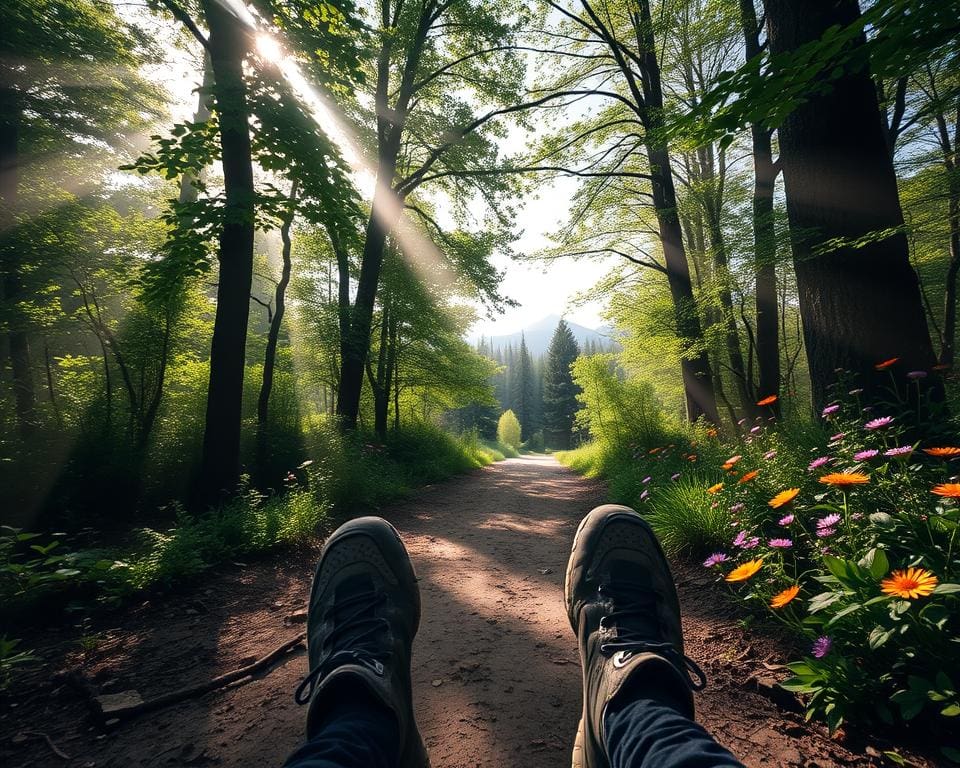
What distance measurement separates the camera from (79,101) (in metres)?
7.99

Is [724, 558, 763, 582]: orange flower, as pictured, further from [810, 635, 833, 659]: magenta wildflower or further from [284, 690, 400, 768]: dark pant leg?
[284, 690, 400, 768]: dark pant leg

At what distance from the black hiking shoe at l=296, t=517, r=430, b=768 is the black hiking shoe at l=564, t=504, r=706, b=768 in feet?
2.17

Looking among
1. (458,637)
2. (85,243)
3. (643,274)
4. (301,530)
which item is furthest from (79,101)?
(643,274)

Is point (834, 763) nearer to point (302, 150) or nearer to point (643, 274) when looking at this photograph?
point (302, 150)

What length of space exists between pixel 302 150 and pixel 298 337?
8194mm

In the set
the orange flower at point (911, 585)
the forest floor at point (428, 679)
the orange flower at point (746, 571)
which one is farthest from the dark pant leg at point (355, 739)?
the orange flower at point (911, 585)

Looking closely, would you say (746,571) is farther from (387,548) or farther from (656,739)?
(387,548)

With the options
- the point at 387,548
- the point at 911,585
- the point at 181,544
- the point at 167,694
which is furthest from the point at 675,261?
the point at 167,694

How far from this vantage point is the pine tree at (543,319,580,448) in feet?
149

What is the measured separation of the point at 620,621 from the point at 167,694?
2.08 metres

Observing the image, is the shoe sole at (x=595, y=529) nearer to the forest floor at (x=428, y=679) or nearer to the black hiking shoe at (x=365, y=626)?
the forest floor at (x=428, y=679)

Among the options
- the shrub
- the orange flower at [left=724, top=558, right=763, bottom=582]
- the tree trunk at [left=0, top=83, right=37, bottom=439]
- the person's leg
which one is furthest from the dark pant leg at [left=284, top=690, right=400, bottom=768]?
the shrub

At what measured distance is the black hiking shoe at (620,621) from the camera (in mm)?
1341

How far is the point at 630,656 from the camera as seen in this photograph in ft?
4.76
